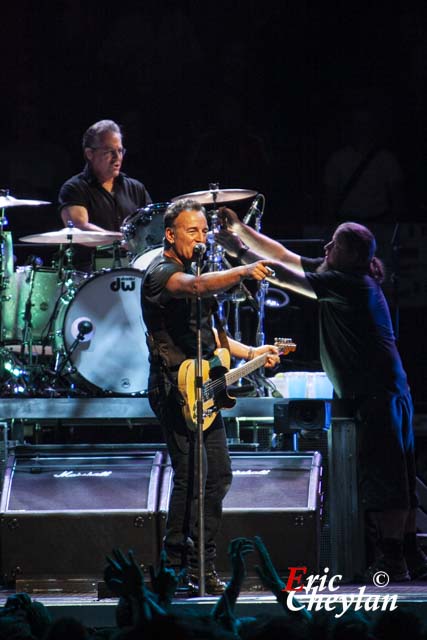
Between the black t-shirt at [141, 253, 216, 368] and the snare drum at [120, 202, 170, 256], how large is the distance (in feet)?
6.59

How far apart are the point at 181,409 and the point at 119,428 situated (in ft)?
10.9

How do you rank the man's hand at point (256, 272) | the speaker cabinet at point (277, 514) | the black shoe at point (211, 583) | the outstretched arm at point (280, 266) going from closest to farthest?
the man's hand at point (256, 272)
the black shoe at point (211, 583)
the speaker cabinet at point (277, 514)
the outstretched arm at point (280, 266)

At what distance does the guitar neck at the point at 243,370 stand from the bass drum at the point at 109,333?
1.74 meters

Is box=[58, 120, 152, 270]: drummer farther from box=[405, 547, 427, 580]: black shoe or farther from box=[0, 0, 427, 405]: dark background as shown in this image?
box=[405, 547, 427, 580]: black shoe

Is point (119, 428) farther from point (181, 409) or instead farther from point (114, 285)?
point (181, 409)

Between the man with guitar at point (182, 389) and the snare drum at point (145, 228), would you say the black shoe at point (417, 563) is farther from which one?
the snare drum at point (145, 228)

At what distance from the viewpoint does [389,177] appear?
994cm

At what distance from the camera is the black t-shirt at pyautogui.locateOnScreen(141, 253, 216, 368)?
17.9 feet

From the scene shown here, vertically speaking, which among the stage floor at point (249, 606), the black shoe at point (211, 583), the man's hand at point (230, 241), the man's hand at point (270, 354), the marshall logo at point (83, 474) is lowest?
the black shoe at point (211, 583)

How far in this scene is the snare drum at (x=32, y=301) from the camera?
788 cm

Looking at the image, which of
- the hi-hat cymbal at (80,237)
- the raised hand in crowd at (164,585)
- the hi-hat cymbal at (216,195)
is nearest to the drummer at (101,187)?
the hi-hat cymbal at (80,237)

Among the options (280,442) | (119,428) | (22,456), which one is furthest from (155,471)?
(119,428)

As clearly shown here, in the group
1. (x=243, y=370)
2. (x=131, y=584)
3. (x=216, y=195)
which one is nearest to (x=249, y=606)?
(x=243, y=370)

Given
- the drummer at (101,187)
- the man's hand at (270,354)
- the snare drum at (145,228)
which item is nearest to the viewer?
the man's hand at (270,354)
